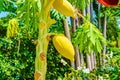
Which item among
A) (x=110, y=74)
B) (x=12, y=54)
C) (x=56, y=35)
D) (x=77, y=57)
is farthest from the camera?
(x=12, y=54)

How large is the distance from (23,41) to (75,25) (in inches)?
77.9

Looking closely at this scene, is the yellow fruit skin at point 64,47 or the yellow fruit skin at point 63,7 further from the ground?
the yellow fruit skin at point 63,7

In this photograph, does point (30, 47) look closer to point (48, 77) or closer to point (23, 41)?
point (23, 41)

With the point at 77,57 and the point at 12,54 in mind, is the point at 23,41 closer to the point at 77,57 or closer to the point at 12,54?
the point at 12,54

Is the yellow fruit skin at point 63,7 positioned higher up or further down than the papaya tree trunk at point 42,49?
higher up

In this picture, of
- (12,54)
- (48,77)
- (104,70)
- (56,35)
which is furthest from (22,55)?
(56,35)

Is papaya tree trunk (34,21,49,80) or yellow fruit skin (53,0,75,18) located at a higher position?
yellow fruit skin (53,0,75,18)

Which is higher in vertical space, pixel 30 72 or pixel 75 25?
pixel 75 25

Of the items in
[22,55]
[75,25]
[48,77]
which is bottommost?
[48,77]

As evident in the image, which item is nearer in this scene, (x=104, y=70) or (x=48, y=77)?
(x=104, y=70)

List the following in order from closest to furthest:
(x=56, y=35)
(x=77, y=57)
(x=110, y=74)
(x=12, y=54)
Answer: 1. (x=56, y=35)
2. (x=110, y=74)
3. (x=77, y=57)
4. (x=12, y=54)

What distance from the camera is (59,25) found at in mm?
6500

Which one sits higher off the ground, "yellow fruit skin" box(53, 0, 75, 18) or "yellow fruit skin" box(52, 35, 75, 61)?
"yellow fruit skin" box(53, 0, 75, 18)

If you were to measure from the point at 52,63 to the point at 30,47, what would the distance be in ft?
1.66
